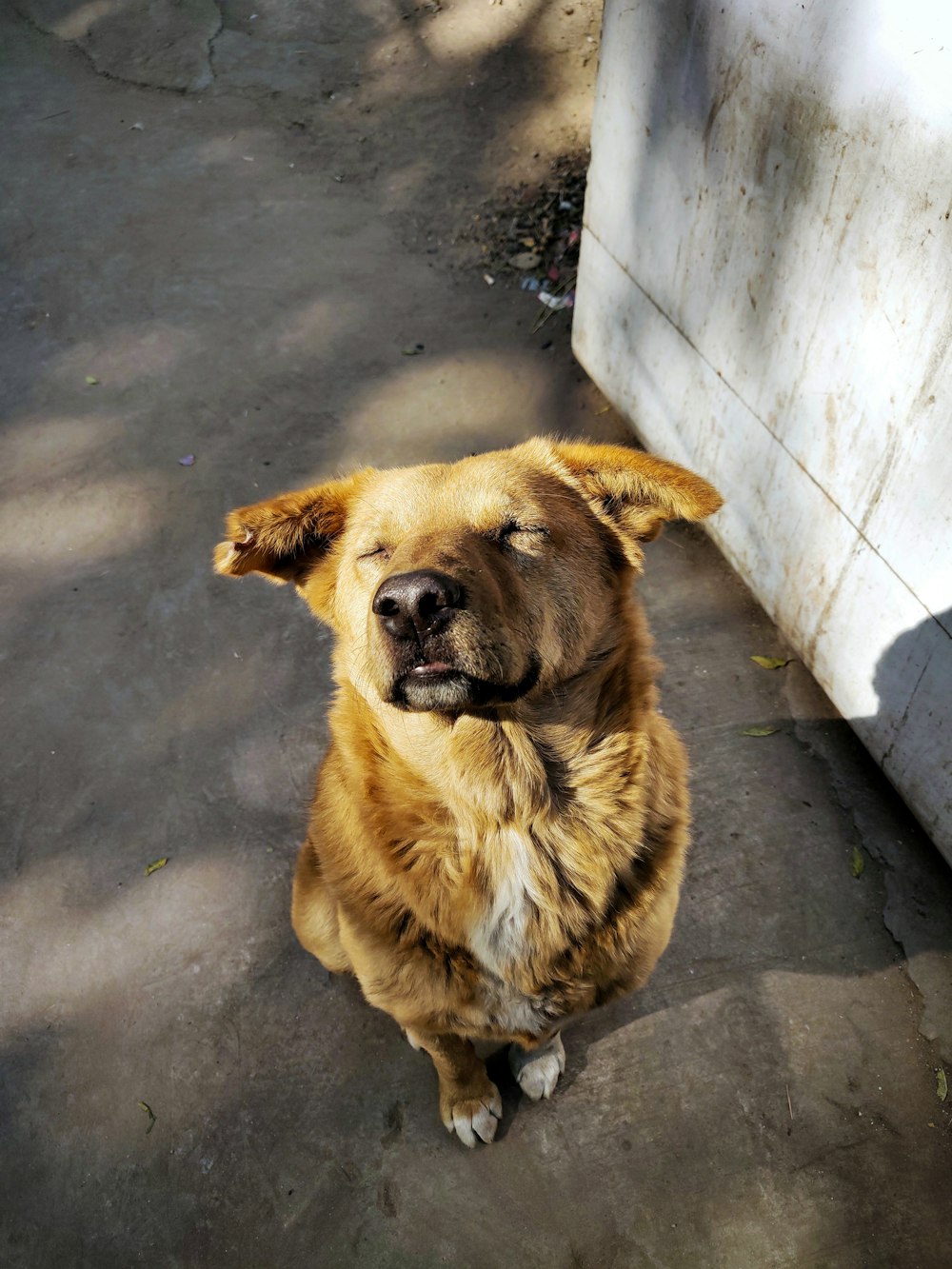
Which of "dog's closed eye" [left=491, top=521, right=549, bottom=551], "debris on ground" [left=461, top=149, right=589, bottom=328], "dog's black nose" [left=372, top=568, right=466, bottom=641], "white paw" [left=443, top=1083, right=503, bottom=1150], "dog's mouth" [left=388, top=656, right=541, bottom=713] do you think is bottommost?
"white paw" [left=443, top=1083, right=503, bottom=1150]

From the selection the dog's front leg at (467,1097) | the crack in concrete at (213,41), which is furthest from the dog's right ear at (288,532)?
the crack in concrete at (213,41)

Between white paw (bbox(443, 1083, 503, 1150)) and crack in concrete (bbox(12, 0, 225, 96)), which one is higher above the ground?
crack in concrete (bbox(12, 0, 225, 96))

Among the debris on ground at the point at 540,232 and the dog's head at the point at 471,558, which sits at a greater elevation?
the dog's head at the point at 471,558

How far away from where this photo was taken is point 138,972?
10.3 ft

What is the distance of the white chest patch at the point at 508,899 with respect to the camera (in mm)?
2229

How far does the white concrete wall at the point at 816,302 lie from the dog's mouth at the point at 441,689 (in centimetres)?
185

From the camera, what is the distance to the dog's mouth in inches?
75.2

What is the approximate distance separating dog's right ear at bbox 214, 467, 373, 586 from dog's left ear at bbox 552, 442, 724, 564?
0.61 m

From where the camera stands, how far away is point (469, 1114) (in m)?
2.70

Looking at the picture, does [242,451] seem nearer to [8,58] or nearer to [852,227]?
[852,227]

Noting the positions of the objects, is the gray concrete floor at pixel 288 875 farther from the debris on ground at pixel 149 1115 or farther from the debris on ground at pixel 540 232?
the debris on ground at pixel 540 232

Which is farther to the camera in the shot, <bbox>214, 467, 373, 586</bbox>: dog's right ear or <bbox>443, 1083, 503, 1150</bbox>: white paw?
<bbox>443, 1083, 503, 1150</bbox>: white paw

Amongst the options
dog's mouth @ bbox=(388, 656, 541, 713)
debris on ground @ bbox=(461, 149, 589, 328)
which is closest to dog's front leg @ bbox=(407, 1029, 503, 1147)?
dog's mouth @ bbox=(388, 656, 541, 713)

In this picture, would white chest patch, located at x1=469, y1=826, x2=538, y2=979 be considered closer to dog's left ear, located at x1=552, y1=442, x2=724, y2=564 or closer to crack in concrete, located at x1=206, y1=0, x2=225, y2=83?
dog's left ear, located at x1=552, y1=442, x2=724, y2=564
